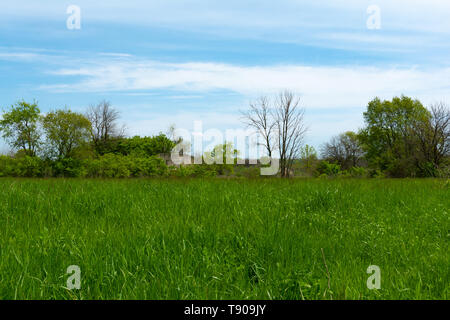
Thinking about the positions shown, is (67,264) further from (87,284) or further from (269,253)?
(269,253)

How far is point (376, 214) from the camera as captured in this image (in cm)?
657

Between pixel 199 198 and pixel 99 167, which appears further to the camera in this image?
pixel 99 167

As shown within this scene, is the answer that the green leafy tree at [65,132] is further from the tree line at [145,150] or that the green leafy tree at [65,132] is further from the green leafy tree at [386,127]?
the green leafy tree at [386,127]

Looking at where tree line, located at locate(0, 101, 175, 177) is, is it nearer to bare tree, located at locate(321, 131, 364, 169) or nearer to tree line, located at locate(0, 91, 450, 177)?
tree line, located at locate(0, 91, 450, 177)

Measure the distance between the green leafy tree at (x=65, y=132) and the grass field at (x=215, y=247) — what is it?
104 ft

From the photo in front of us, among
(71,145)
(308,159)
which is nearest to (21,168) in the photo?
(71,145)

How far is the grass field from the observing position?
3.07 metres

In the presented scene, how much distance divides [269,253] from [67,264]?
2.16 m

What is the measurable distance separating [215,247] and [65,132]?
36469 mm

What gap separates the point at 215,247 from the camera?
13.2ft

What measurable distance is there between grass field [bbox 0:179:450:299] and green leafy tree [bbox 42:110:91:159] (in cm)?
3179

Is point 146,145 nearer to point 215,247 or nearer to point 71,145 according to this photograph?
point 71,145
